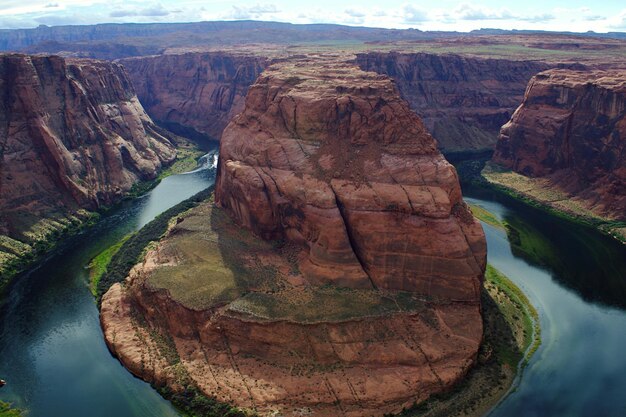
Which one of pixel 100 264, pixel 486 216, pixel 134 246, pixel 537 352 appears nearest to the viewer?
pixel 537 352

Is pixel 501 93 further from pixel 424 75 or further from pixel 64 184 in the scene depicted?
pixel 64 184

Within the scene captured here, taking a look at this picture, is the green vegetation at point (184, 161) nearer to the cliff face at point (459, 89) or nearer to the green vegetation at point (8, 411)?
the cliff face at point (459, 89)

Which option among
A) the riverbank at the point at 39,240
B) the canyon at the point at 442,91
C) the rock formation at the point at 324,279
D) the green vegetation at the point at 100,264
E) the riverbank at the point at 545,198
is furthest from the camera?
the canyon at the point at 442,91

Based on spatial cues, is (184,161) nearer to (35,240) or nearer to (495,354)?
(35,240)

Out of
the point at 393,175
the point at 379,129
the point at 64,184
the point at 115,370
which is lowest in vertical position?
the point at 115,370

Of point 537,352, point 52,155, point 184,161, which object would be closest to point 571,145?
point 537,352

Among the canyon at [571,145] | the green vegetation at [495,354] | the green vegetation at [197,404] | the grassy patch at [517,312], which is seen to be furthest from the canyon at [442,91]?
the green vegetation at [197,404]

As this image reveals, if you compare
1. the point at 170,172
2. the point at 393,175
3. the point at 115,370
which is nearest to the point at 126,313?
the point at 115,370
